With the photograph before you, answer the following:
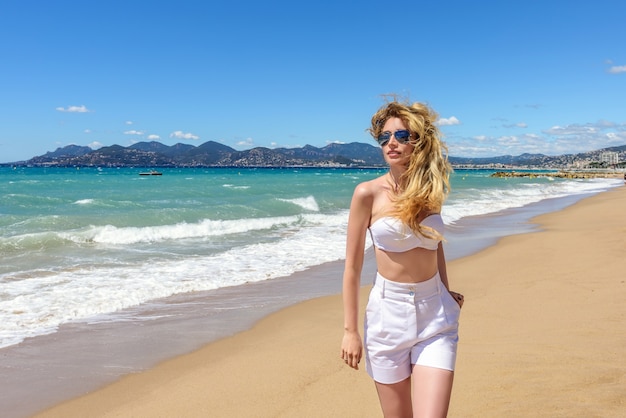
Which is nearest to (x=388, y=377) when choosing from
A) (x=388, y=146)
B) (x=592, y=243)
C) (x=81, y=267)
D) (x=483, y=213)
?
(x=388, y=146)

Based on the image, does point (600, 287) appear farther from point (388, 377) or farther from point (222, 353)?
point (388, 377)

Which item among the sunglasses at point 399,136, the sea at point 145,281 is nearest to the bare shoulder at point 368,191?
the sunglasses at point 399,136

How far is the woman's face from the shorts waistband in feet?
1.93

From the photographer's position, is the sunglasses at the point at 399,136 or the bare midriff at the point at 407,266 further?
the sunglasses at the point at 399,136

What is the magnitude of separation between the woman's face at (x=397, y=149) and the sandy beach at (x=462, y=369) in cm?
221

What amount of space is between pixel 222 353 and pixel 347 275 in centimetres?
356

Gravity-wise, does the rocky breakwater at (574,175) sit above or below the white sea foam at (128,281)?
below

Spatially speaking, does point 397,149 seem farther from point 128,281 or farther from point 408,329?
point 128,281

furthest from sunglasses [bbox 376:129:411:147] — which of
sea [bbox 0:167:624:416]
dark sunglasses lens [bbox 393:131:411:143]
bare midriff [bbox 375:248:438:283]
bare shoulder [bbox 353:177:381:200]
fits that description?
sea [bbox 0:167:624:416]

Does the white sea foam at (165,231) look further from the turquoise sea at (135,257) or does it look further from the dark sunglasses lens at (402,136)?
the dark sunglasses lens at (402,136)

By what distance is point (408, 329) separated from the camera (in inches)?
92.5

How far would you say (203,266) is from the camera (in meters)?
10.9

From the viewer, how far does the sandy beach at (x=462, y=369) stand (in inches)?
154

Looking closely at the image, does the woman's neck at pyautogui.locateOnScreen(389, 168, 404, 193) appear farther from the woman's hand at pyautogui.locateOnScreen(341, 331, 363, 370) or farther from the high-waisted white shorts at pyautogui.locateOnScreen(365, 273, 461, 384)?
the woman's hand at pyautogui.locateOnScreen(341, 331, 363, 370)
